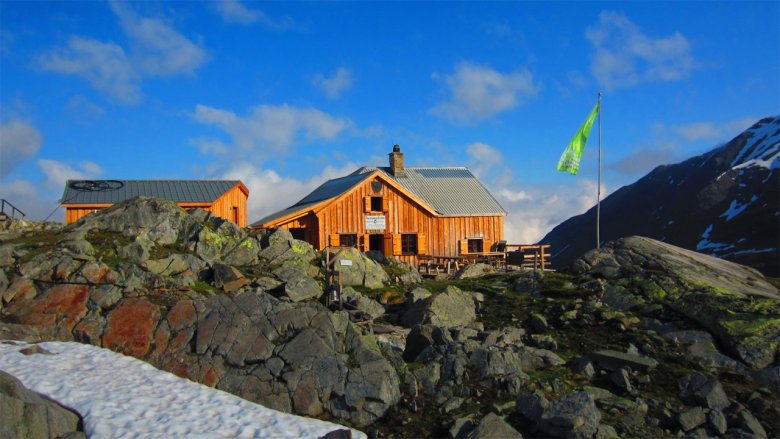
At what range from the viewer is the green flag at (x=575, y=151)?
31.4m

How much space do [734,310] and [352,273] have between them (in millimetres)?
13504

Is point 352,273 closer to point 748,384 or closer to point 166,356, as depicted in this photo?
point 166,356

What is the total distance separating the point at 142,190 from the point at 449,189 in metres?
19.9

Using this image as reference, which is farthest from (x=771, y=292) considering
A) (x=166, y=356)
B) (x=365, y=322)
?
(x=166, y=356)

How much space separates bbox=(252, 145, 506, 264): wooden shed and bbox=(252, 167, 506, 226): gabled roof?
0.07 m

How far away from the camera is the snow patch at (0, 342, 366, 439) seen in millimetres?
11227

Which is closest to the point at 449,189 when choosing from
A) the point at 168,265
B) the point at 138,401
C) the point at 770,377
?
the point at 168,265

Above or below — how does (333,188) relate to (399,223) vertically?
above

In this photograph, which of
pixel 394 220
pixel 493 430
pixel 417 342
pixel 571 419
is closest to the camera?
pixel 493 430

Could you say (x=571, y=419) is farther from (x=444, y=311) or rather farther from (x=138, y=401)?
(x=444, y=311)

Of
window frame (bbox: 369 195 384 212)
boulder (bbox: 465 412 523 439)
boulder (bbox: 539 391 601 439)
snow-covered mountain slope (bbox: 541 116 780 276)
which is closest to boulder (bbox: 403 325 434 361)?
boulder (bbox: 465 412 523 439)

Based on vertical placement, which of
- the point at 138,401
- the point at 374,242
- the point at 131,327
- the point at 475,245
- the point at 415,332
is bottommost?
the point at 138,401

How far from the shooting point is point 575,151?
103 ft

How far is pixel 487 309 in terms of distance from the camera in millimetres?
21812
